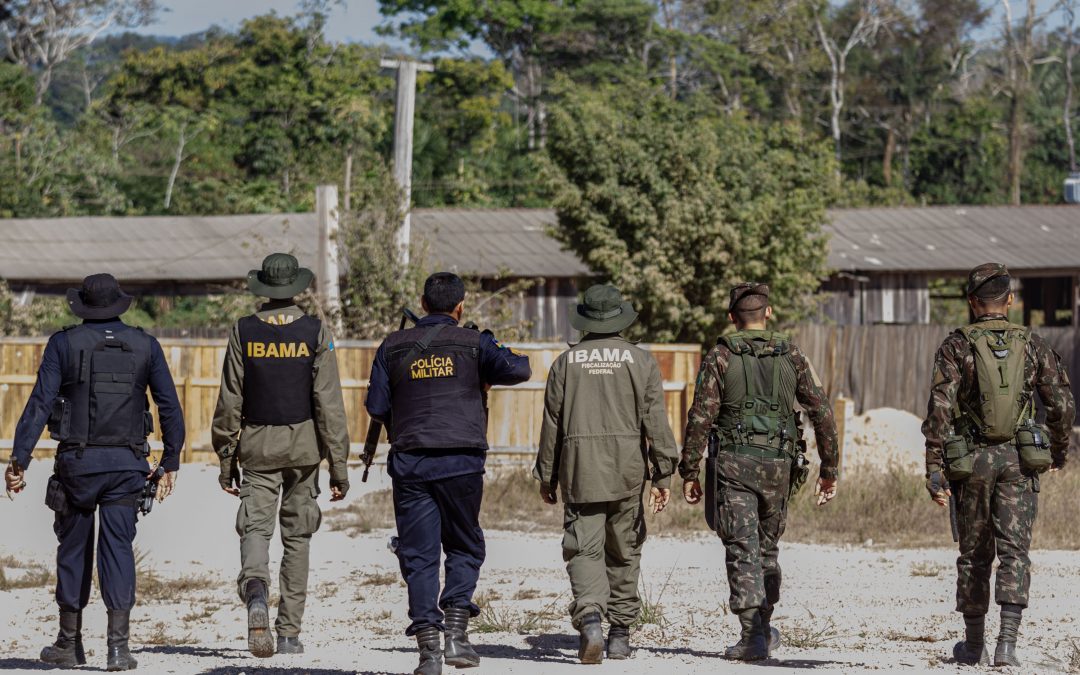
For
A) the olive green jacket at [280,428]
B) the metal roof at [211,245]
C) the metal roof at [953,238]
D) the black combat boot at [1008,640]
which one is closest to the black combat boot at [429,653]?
the olive green jacket at [280,428]

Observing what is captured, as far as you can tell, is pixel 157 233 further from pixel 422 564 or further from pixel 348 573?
pixel 422 564

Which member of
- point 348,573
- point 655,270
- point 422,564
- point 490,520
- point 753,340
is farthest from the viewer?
point 655,270

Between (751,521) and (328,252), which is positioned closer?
(751,521)

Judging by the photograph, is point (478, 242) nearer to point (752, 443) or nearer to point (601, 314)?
point (601, 314)

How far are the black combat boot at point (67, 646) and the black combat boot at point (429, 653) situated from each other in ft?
5.55

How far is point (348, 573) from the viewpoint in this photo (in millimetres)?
10586

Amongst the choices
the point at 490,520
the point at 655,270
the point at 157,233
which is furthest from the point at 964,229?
the point at 490,520

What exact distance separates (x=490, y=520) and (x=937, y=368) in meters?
6.40

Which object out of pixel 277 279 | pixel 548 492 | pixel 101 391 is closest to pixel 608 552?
pixel 548 492

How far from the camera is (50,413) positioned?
282 inches

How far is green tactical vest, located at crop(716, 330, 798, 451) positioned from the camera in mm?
7320

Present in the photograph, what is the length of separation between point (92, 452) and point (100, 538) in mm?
413

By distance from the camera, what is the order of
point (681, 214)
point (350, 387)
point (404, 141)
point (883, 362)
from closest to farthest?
point (350, 387) < point (404, 141) < point (681, 214) < point (883, 362)

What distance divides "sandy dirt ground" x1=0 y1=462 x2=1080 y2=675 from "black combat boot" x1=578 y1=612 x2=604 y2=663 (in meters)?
0.09
